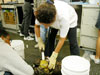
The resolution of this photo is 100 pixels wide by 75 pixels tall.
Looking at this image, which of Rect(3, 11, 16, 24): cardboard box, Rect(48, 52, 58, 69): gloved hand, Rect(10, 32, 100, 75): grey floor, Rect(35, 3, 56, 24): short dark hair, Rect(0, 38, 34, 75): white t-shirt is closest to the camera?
Rect(0, 38, 34, 75): white t-shirt

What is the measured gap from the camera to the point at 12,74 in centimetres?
104

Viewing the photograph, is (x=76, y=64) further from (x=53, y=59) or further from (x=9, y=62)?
(x=9, y=62)

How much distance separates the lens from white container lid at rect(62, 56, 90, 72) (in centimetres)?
102

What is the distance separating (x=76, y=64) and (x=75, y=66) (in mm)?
35

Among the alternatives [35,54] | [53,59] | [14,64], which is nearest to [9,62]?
[14,64]

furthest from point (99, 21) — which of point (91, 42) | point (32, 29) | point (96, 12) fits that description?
point (32, 29)

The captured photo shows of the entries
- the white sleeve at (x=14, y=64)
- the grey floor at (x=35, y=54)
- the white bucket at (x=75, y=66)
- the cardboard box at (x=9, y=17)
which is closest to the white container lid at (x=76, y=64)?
the white bucket at (x=75, y=66)

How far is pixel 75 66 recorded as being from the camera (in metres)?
1.08

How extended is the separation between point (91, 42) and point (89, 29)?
25 centimetres

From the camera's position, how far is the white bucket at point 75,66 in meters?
1.01

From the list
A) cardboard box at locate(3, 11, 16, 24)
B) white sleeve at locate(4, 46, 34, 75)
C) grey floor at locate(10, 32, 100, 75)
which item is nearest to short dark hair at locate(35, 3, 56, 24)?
white sleeve at locate(4, 46, 34, 75)

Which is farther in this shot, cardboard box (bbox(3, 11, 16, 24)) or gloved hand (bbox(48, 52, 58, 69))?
cardboard box (bbox(3, 11, 16, 24))

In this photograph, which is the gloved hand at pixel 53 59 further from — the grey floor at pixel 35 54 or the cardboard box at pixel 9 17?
the cardboard box at pixel 9 17

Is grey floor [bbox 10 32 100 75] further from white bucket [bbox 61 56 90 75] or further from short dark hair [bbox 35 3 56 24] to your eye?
short dark hair [bbox 35 3 56 24]
